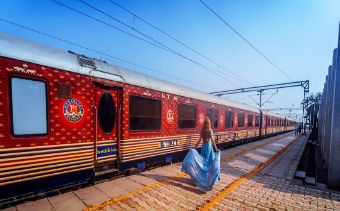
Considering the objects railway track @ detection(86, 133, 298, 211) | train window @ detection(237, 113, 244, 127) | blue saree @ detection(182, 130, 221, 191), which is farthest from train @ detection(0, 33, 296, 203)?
train window @ detection(237, 113, 244, 127)

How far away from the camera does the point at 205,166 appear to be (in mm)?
5273

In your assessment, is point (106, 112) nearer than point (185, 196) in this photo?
No

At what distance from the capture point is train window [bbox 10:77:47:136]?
3.52 metres

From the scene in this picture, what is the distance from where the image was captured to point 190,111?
8414mm

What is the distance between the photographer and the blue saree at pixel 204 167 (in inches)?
195

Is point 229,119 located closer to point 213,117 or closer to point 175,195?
point 213,117

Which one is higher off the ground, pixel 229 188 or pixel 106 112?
pixel 106 112

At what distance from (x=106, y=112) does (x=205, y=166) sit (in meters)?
3.00

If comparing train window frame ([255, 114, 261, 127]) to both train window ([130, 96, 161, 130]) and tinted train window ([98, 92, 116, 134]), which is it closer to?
train window ([130, 96, 161, 130])

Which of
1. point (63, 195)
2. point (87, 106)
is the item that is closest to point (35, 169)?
point (63, 195)

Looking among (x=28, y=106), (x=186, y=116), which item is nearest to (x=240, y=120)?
(x=186, y=116)

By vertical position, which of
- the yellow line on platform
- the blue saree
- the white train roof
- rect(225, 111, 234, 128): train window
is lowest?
the yellow line on platform

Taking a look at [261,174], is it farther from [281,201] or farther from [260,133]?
[260,133]

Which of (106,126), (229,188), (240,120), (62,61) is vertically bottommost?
(229,188)
